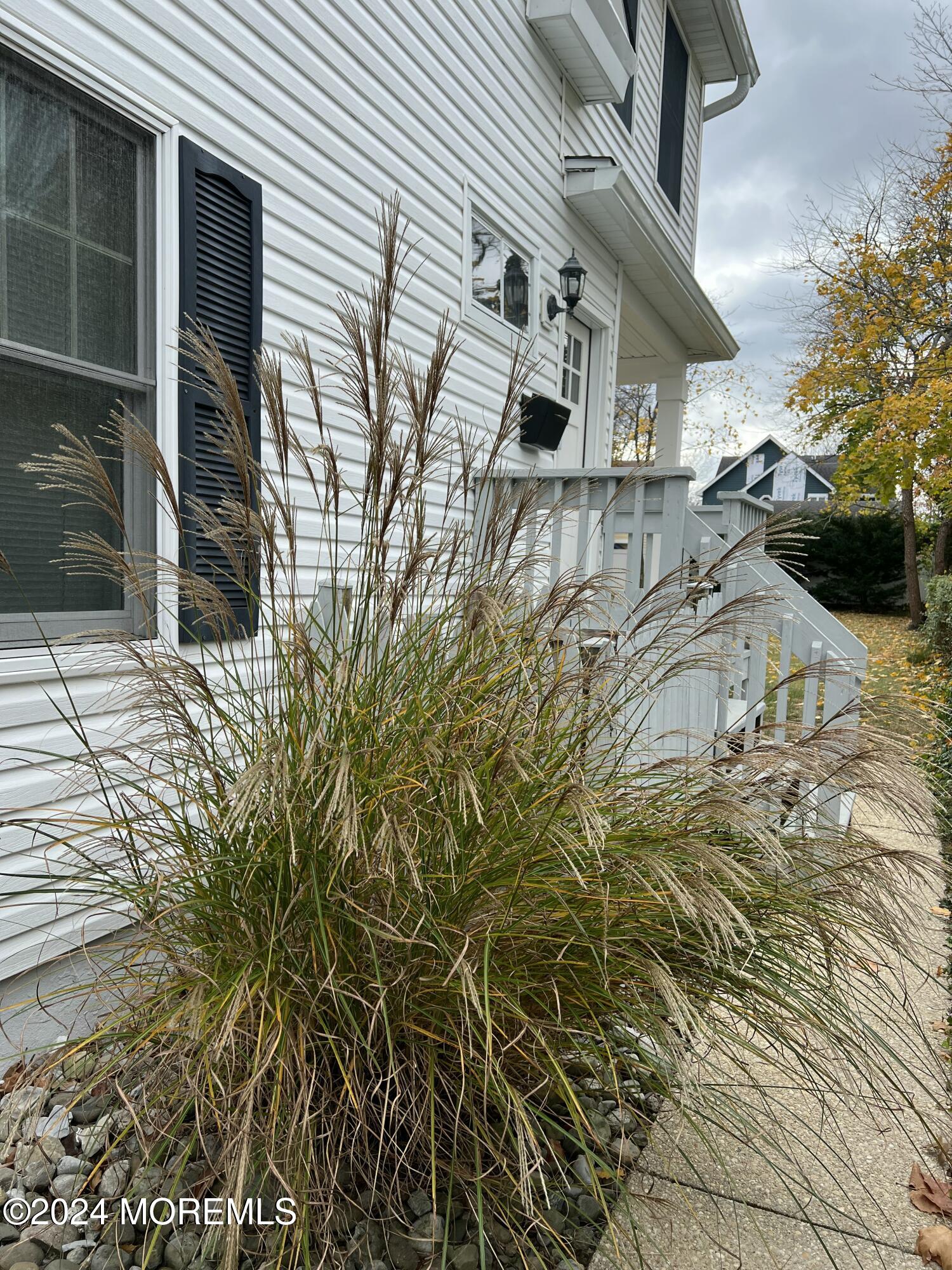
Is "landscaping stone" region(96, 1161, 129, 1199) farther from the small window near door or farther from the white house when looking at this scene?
the small window near door

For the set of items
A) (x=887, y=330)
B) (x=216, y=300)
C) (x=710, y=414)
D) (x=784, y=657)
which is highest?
(x=710, y=414)

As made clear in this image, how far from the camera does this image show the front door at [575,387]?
20.6 ft

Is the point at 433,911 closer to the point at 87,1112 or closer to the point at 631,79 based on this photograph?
the point at 87,1112

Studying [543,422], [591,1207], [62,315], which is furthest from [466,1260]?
[543,422]

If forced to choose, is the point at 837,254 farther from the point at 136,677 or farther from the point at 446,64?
the point at 136,677

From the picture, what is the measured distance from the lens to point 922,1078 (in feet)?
6.41

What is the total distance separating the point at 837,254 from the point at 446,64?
11.7 meters

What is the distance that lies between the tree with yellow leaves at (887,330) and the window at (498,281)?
720 cm


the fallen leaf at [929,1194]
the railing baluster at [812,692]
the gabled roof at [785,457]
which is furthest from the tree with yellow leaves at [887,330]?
the gabled roof at [785,457]

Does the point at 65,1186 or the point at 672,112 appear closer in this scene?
the point at 65,1186

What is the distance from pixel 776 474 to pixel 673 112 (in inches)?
1070

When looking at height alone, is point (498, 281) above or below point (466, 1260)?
above

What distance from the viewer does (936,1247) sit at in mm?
1420

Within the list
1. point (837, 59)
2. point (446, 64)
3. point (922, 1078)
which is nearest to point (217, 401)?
point (922, 1078)
